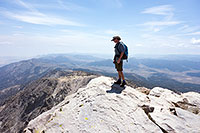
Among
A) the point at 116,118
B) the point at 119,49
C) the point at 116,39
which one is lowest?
the point at 116,118

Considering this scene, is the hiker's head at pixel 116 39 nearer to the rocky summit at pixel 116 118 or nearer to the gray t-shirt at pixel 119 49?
the gray t-shirt at pixel 119 49

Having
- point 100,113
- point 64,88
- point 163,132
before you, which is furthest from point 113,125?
point 64,88

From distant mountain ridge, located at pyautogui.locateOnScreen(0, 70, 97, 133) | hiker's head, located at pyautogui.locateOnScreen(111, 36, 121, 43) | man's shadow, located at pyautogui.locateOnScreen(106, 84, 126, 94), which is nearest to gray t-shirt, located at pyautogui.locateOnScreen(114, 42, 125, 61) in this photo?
hiker's head, located at pyautogui.locateOnScreen(111, 36, 121, 43)

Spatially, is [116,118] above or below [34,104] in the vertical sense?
above

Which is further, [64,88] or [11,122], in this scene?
[64,88]

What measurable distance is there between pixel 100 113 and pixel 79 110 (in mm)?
1977

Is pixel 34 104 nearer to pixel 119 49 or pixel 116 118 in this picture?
pixel 119 49

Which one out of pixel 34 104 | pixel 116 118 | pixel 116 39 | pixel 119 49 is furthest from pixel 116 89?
pixel 34 104

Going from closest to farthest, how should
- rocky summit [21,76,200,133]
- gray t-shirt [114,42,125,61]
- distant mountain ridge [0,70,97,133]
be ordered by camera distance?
1. rocky summit [21,76,200,133]
2. gray t-shirt [114,42,125,61]
3. distant mountain ridge [0,70,97,133]

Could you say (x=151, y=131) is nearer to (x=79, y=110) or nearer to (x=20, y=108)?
(x=79, y=110)

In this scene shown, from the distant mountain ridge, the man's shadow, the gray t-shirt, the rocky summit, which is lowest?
the distant mountain ridge

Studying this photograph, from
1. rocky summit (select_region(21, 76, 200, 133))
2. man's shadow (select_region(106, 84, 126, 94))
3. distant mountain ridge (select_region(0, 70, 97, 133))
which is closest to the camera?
rocky summit (select_region(21, 76, 200, 133))

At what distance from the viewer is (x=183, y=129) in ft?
28.9

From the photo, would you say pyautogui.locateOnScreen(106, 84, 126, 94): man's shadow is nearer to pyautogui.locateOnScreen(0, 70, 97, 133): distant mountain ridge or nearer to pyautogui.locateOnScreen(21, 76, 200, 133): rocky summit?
pyautogui.locateOnScreen(21, 76, 200, 133): rocky summit
